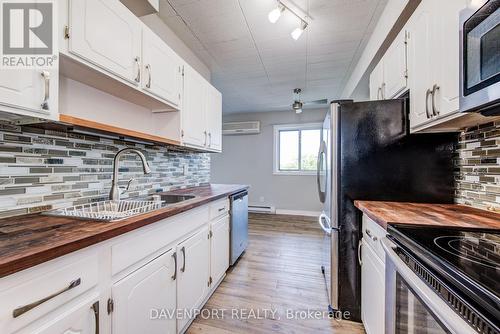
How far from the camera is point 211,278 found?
1837 millimetres

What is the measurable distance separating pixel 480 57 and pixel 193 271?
1.86 metres

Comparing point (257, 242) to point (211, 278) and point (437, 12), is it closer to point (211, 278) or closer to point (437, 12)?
point (211, 278)

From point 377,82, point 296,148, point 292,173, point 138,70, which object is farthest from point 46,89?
point 296,148

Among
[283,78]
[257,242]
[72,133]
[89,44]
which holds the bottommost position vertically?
[257,242]

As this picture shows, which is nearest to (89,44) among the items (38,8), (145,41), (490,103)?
(38,8)

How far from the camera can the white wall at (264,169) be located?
16.7 feet

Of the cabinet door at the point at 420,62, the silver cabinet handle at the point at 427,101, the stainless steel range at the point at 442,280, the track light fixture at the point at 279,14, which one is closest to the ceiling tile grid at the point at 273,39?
the track light fixture at the point at 279,14

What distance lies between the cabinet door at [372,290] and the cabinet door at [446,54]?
88 cm

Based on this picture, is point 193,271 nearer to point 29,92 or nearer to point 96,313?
point 96,313

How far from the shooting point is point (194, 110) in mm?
2188

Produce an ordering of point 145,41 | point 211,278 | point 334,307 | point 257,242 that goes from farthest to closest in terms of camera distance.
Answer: point 257,242 < point 211,278 < point 334,307 < point 145,41

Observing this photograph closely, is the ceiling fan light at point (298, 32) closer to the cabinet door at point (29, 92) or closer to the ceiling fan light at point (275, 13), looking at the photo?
the ceiling fan light at point (275, 13)

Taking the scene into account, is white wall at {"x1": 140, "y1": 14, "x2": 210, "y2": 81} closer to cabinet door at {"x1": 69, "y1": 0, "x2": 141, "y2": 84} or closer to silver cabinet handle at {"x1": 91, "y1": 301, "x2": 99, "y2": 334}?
cabinet door at {"x1": 69, "y1": 0, "x2": 141, "y2": 84}

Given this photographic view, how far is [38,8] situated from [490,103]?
1.83m
